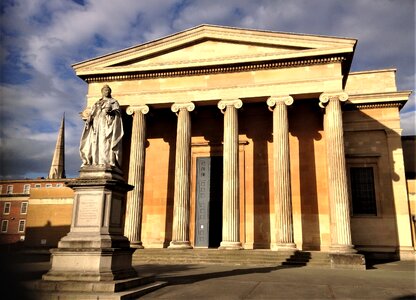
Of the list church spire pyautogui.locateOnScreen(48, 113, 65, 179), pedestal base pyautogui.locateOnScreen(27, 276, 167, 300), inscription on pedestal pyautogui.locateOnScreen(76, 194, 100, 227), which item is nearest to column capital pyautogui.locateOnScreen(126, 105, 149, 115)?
inscription on pedestal pyautogui.locateOnScreen(76, 194, 100, 227)

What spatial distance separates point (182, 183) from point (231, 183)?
280 cm

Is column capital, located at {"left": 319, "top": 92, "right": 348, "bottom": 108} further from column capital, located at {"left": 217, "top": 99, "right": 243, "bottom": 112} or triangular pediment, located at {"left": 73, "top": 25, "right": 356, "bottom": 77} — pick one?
column capital, located at {"left": 217, "top": 99, "right": 243, "bottom": 112}

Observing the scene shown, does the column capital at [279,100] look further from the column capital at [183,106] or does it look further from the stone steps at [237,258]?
the stone steps at [237,258]

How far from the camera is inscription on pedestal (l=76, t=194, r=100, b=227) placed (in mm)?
8461

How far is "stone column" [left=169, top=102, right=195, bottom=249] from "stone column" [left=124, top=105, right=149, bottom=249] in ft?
6.70

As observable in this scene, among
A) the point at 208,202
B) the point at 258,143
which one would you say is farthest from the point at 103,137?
the point at 258,143

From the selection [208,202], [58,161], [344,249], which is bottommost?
[344,249]

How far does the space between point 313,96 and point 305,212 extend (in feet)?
23.0

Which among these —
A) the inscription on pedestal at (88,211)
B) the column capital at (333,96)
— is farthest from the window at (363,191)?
the inscription on pedestal at (88,211)

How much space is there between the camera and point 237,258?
17.9 metres

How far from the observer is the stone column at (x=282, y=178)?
1916 centimetres

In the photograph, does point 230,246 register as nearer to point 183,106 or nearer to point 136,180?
point 136,180

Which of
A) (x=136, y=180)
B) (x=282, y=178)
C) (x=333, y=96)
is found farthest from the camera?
(x=136, y=180)

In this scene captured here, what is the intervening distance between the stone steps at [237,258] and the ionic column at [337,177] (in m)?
1.23
